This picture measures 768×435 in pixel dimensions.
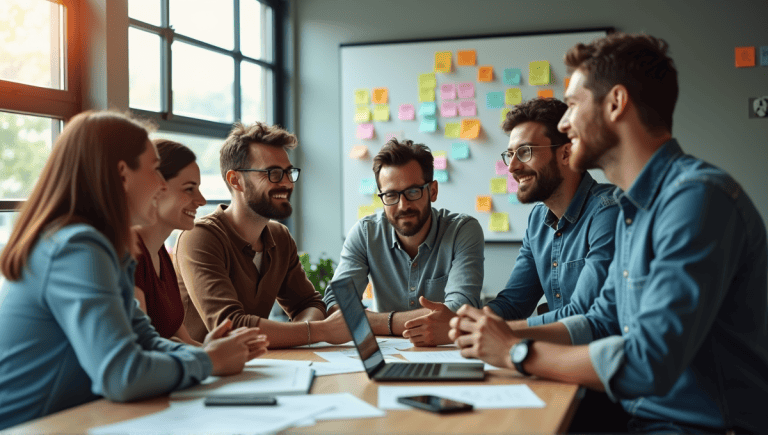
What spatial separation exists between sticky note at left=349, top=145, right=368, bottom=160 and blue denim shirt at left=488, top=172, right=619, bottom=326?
198 centimetres

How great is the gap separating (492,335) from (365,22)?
309cm

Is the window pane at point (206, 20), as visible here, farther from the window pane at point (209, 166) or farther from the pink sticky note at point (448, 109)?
the pink sticky note at point (448, 109)

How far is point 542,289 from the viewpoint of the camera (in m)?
2.28

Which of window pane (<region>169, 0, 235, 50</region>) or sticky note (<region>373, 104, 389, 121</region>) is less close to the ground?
window pane (<region>169, 0, 235, 50</region>)

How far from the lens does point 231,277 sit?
7.29 feet

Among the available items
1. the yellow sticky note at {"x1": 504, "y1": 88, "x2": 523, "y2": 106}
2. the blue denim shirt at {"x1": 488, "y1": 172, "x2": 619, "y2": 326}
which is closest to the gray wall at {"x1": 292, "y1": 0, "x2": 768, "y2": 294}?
the yellow sticky note at {"x1": 504, "y1": 88, "x2": 523, "y2": 106}

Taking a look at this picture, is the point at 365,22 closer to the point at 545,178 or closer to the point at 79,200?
the point at 545,178

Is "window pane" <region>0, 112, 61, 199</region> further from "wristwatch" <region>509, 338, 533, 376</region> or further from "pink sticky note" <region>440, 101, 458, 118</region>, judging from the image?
"pink sticky note" <region>440, 101, 458, 118</region>

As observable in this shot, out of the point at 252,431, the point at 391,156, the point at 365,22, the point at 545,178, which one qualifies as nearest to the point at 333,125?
the point at 365,22

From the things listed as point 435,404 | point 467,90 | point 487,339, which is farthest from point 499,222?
point 435,404

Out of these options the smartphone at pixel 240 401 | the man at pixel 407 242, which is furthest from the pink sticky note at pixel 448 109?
the smartphone at pixel 240 401

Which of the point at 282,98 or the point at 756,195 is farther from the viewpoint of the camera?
the point at 282,98

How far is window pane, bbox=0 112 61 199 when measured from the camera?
2348 millimetres

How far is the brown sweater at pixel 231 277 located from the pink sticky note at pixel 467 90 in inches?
73.2
